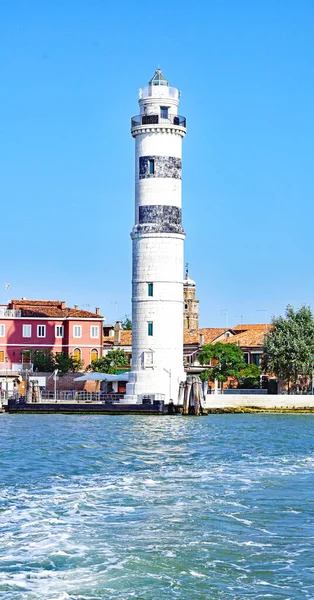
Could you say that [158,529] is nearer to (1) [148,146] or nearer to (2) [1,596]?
(2) [1,596]

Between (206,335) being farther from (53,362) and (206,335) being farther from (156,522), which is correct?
(156,522)

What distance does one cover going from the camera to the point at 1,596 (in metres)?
11.8

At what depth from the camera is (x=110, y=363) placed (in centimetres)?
6397

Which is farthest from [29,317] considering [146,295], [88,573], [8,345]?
[88,573]

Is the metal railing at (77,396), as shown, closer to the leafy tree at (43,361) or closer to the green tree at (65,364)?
the green tree at (65,364)

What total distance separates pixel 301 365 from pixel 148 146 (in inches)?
565

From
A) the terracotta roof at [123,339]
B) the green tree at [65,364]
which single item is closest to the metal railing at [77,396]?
the green tree at [65,364]

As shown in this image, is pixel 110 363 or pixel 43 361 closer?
pixel 43 361

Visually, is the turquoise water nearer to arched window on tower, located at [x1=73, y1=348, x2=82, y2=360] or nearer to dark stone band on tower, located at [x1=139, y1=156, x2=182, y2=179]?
dark stone band on tower, located at [x1=139, y1=156, x2=182, y2=179]

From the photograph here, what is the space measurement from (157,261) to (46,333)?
48.1 feet

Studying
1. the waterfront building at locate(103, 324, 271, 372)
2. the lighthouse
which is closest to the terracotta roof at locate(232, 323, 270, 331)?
the waterfront building at locate(103, 324, 271, 372)

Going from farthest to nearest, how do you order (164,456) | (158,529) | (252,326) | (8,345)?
(252,326), (8,345), (164,456), (158,529)

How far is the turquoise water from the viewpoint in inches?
490

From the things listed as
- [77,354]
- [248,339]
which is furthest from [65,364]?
[248,339]
